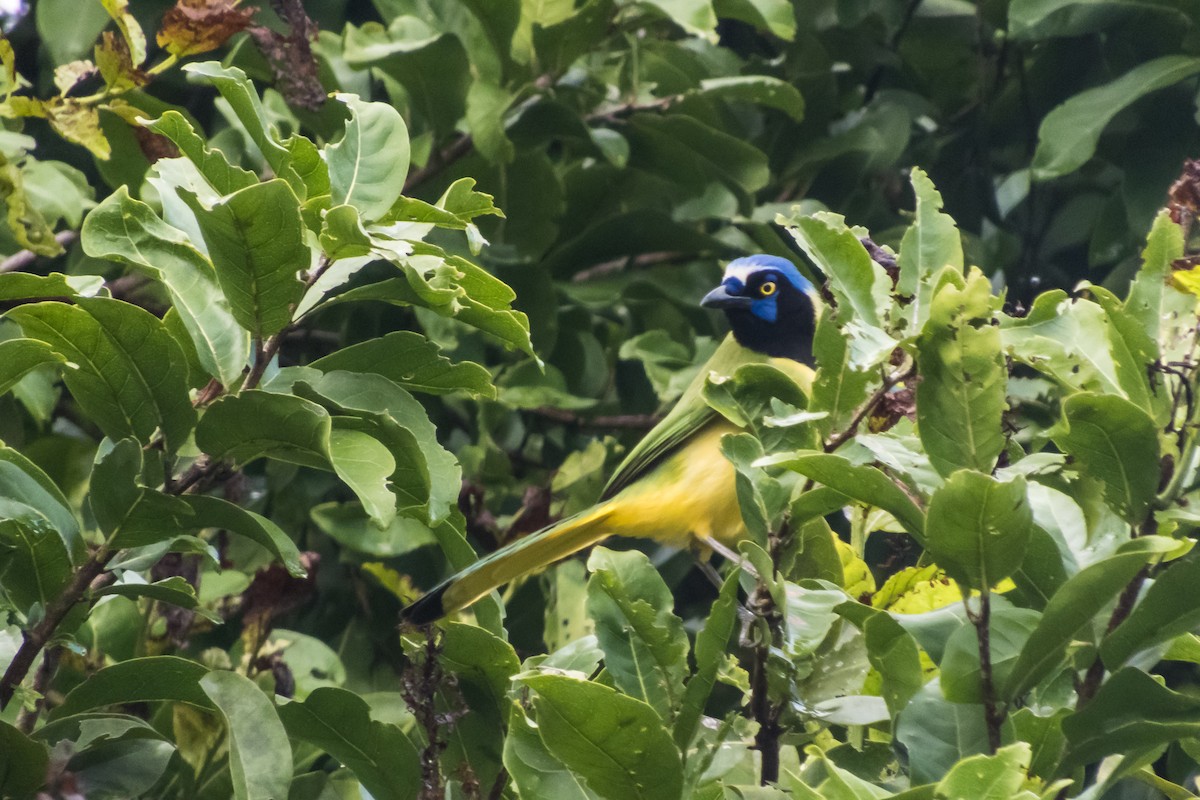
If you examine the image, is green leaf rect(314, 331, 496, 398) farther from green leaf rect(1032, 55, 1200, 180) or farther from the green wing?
green leaf rect(1032, 55, 1200, 180)

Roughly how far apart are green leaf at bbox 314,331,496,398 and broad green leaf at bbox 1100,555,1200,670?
83 centimetres

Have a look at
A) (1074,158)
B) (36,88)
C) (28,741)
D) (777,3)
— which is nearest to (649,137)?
(777,3)

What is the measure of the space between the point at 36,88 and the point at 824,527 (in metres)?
3.02

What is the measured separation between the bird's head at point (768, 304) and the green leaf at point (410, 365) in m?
1.85

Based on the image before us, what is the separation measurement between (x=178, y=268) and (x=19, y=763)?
645mm

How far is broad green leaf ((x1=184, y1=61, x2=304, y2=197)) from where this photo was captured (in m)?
1.65

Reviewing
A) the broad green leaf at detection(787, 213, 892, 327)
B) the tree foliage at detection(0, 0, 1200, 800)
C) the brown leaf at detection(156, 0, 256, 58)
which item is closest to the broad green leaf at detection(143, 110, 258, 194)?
the tree foliage at detection(0, 0, 1200, 800)

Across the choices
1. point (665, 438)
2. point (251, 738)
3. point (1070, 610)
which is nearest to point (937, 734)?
point (1070, 610)

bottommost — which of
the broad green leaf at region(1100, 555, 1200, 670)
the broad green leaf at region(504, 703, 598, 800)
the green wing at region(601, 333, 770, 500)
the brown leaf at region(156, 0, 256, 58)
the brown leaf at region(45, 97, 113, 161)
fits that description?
the green wing at region(601, 333, 770, 500)

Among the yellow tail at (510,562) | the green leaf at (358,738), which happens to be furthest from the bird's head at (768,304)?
the green leaf at (358,738)

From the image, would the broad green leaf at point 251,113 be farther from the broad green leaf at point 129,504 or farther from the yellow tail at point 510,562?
the yellow tail at point 510,562

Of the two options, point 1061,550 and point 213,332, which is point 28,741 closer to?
point 213,332

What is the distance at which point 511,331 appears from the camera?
1.72 metres

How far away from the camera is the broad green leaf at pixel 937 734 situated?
1.50 meters
